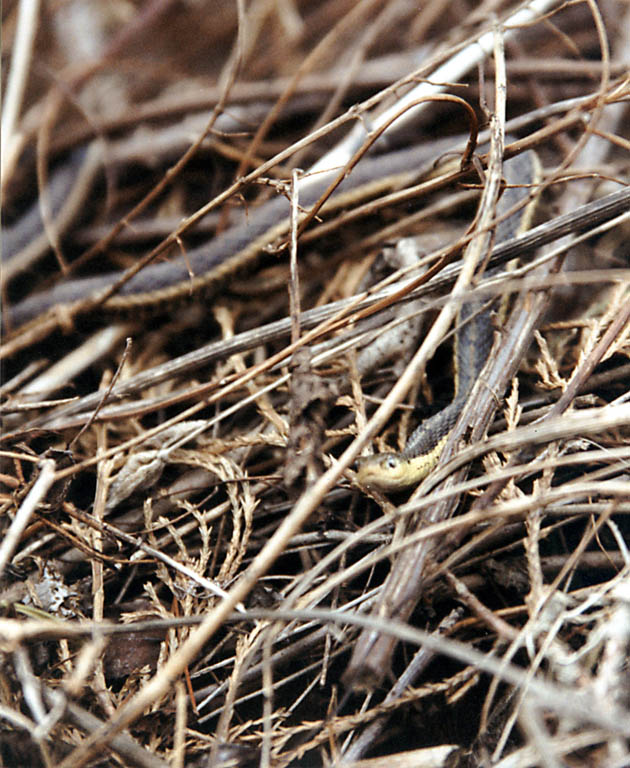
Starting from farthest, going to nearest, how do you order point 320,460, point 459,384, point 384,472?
point 459,384 < point 384,472 < point 320,460

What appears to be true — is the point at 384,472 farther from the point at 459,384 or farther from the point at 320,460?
the point at 459,384

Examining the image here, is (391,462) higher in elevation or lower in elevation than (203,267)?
lower

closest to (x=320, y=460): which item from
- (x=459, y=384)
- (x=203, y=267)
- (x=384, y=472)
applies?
(x=384, y=472)

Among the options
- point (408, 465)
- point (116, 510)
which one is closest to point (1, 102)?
point (116, 510)

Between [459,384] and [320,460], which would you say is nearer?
[320,460]

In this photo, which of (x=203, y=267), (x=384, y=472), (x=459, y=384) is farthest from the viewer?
(x=203, y=267)

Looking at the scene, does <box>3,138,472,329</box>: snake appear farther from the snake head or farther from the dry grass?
the snake head

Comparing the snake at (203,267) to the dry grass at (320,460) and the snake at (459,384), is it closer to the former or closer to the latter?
the dry grass at (320,460)
